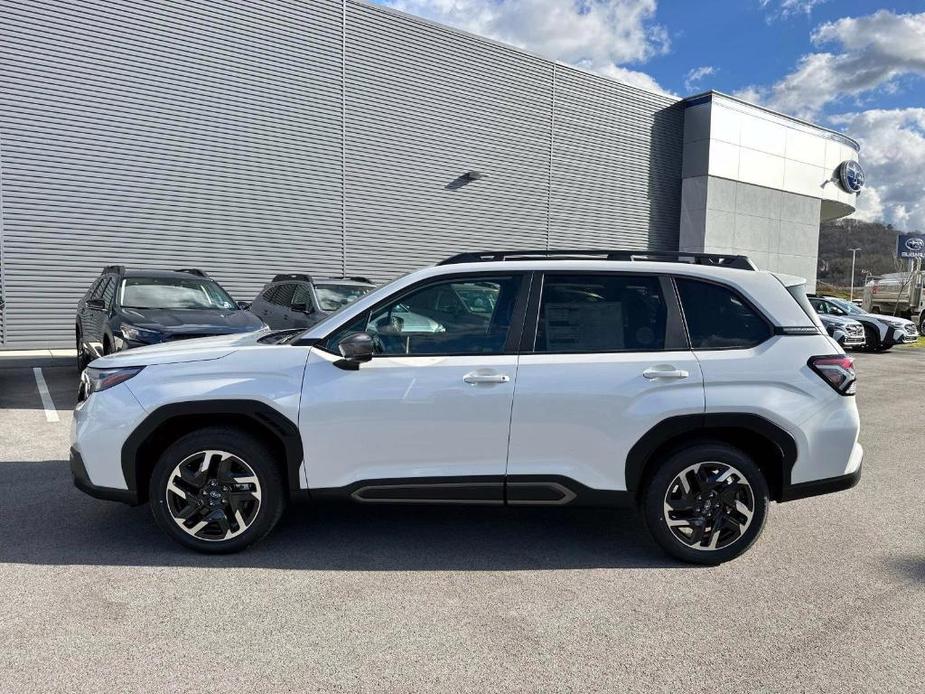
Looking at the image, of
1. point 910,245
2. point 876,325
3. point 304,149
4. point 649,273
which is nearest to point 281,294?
point 304,149

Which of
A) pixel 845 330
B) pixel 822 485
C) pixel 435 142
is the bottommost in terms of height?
pixel 822 485

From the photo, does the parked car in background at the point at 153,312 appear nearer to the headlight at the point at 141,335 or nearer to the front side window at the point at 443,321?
the headlight at the point at 141,335

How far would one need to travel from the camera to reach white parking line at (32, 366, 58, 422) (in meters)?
7.85

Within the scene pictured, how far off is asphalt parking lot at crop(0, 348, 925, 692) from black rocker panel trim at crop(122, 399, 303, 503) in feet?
1.97

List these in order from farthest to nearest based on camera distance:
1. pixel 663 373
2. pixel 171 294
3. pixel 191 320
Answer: pixel 171 294 < pixel 191 320 < pixel 663 373

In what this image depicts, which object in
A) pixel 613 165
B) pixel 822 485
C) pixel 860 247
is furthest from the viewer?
A: pixel 860 247

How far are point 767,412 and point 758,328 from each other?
491mm

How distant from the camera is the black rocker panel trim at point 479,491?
389 centimetres

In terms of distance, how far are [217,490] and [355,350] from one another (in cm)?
114

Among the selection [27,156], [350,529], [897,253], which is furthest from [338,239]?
[897,253]

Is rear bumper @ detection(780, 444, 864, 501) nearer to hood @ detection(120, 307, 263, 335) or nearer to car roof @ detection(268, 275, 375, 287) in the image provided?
hood @ detection(120, 307, 263, 335)

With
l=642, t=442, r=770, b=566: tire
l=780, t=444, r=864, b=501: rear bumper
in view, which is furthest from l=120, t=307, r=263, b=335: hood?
l=780, t=444, r=864, b=501: rear bumper

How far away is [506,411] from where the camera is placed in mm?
3840

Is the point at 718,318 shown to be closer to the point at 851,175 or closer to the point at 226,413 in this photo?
the point at 226,413
